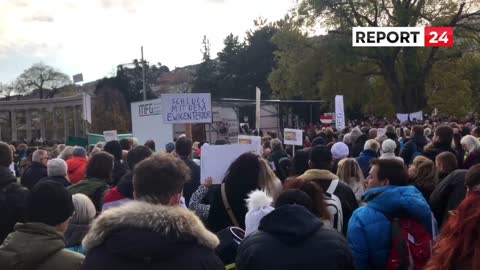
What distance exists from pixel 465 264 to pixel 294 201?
1362mm

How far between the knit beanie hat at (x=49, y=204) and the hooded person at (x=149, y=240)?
2.27ft

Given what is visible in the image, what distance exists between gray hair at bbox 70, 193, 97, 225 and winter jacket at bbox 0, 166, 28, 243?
1.35 meters

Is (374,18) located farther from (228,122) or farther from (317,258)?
(317,258)

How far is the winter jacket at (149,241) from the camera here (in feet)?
8.91

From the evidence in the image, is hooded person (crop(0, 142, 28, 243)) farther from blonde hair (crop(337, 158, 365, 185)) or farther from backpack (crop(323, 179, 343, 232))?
blonde hair (crop(337, 158, 365, 185))

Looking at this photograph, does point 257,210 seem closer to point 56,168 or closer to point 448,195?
point 448,195

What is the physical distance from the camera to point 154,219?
2.81 metres

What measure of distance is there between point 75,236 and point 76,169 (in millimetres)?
4045

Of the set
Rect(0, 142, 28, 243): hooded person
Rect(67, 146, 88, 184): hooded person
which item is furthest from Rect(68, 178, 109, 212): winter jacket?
Rect(67, 146, 88, 184): hooded person

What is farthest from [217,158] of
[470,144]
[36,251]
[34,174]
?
[470,144]

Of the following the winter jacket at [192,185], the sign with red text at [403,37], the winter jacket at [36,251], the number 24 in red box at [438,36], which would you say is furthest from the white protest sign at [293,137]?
the number 24 in red box at [438,36]

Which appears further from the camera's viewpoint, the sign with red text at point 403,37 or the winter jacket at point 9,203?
the sign with red text at point 403,37

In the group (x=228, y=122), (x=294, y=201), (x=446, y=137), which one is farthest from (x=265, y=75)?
(x=294, y=201)

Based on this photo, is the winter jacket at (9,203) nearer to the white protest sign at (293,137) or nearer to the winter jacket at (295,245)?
the winter jacket at (295,245)
